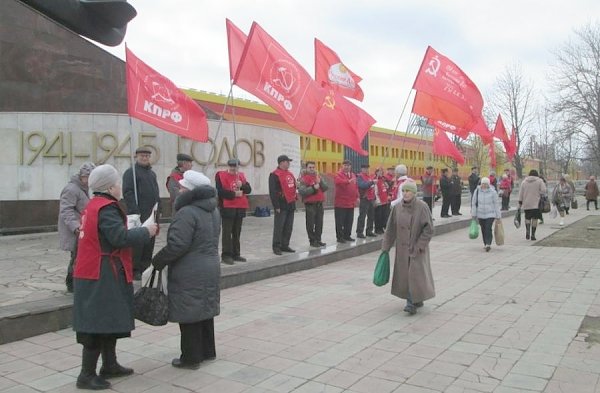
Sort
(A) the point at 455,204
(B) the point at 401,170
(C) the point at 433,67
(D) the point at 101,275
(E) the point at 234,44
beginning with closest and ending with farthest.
Result: (D) the point at 101,275
(E) the point at 234,44
(B) the point at 401,170
(C) the point at 433,67
(A) the point at 455,204

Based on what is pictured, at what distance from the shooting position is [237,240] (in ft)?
29.3

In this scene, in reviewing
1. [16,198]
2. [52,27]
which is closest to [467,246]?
[16,198]

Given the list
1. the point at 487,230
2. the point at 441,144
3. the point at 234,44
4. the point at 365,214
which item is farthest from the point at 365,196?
the point at 234,44

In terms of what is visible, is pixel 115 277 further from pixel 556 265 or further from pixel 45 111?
pixel 45 111

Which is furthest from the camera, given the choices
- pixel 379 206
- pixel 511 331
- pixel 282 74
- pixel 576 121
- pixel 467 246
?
pixel 576 121

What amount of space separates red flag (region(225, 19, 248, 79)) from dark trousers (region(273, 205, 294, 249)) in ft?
9.08

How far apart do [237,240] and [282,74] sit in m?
2.92

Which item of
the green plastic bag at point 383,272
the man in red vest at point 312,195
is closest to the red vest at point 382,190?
the man in red vest at point 312,195

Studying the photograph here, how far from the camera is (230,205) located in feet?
28.6

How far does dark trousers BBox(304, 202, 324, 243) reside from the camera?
34.9ft

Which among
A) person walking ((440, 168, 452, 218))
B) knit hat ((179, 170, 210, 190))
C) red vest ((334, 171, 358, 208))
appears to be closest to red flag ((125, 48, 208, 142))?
knit hat ((179, 170, 210, 190))

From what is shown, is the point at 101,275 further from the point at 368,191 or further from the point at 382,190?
the point at 382,190

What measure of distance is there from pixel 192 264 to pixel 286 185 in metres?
5.54

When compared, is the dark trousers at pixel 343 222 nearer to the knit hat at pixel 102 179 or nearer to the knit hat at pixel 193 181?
the knit hat at pixel 193 181
